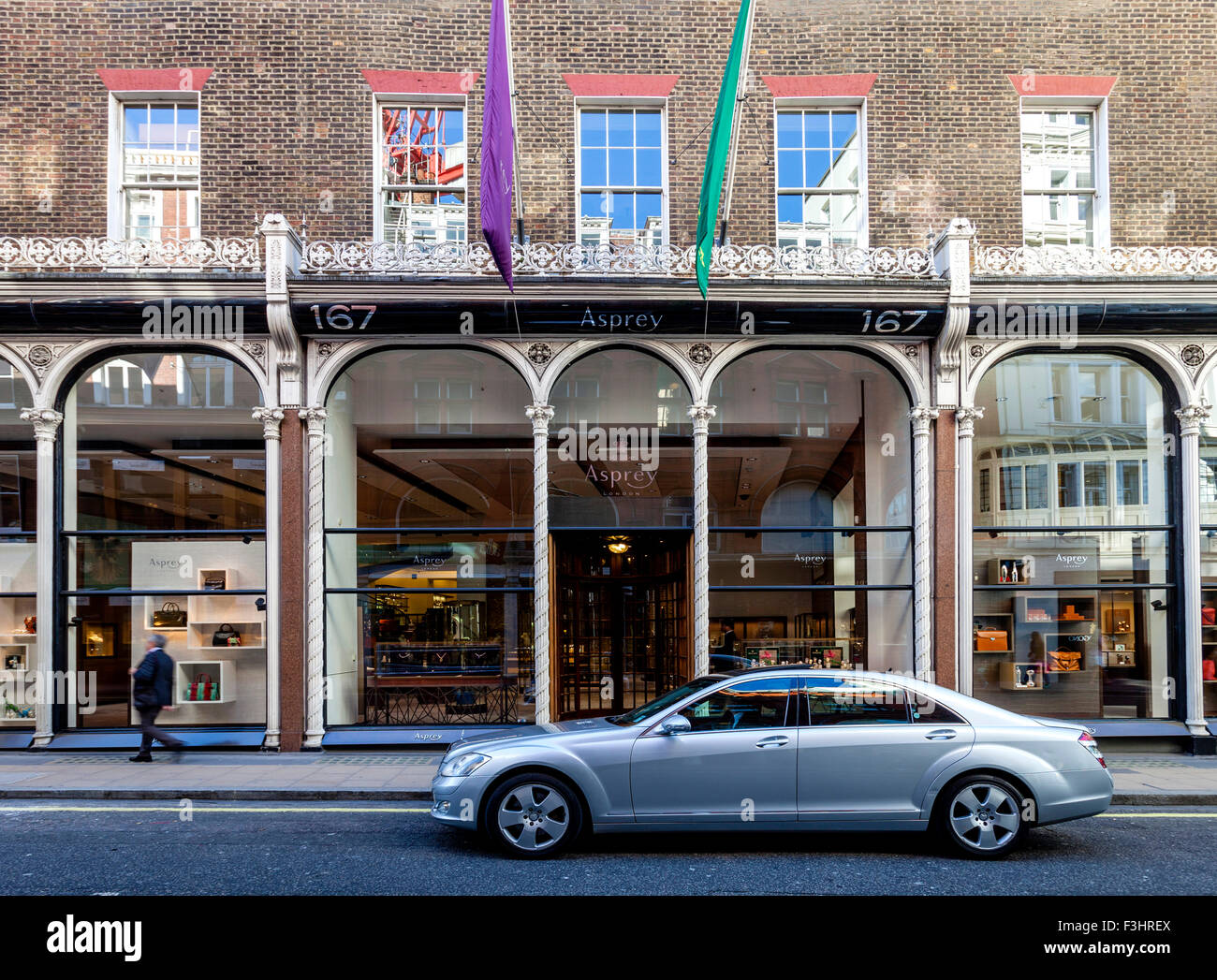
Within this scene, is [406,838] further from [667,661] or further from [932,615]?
[932,615]

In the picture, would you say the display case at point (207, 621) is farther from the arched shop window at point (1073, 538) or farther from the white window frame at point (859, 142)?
the arched shop window at point (1073, 538)

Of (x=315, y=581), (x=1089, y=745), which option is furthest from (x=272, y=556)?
(x=1089, y=745)

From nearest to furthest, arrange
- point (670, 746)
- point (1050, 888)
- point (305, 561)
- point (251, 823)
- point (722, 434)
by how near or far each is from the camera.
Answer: point (1050, 888) → point (670, 746) → point (251, 823) → point (305, 561) → point (722, 434)

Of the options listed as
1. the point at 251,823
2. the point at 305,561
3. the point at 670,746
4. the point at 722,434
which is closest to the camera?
the point at 670,746

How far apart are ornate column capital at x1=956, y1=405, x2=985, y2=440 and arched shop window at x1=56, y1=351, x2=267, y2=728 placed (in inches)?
364

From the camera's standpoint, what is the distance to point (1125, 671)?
12562mm

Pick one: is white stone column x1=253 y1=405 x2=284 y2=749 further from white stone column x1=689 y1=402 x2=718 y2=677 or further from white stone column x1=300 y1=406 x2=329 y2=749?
white stone column x1=689 y1=402 x2=718 y2=677

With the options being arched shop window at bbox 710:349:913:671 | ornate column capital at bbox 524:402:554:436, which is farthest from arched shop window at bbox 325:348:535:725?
arched shop window at bbox 710:349:913:671

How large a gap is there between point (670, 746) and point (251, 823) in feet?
13.1

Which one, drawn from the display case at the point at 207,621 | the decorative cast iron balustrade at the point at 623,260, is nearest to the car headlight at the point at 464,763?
the display case at the point at 207,621

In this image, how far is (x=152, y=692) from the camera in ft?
36.0

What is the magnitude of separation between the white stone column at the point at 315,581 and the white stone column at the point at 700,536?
4.91m

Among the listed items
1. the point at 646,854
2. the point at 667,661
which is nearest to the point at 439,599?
the point at 667,661

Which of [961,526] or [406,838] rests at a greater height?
[961,526]
